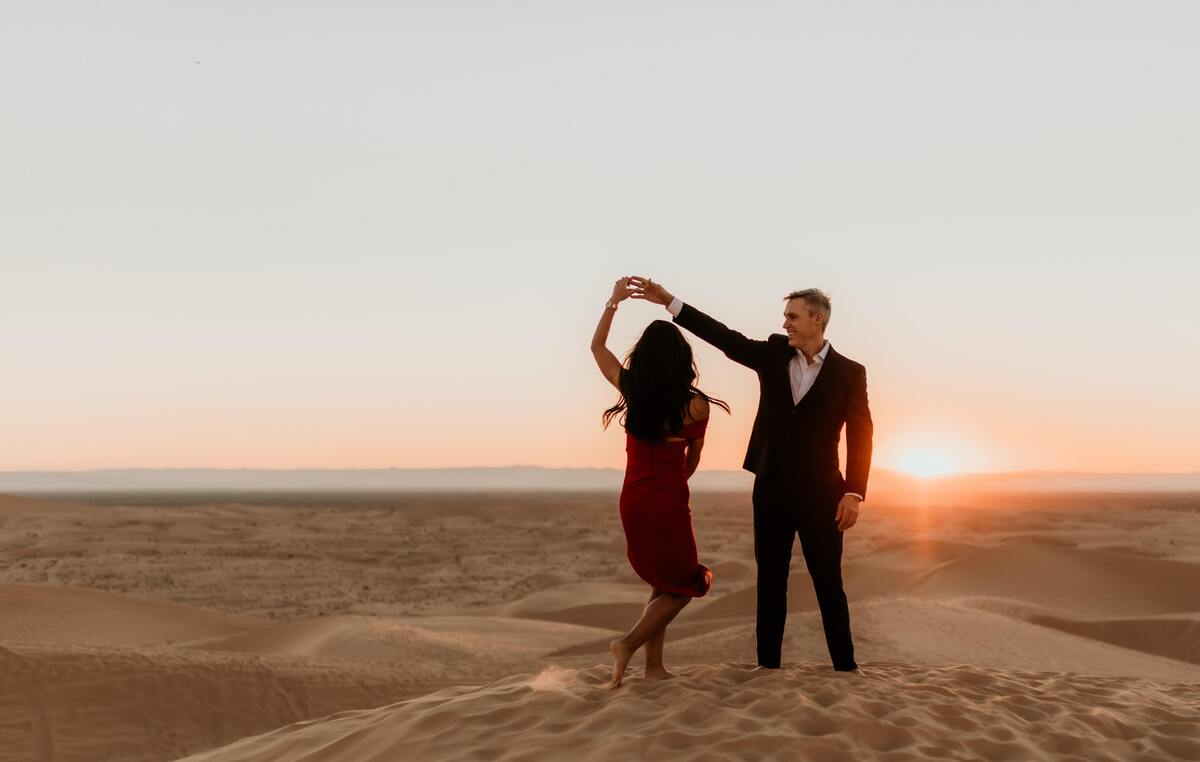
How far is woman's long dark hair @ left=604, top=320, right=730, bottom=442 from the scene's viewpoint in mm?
5309

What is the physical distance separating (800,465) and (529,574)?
17.8m

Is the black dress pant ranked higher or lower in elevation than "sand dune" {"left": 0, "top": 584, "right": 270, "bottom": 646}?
higher

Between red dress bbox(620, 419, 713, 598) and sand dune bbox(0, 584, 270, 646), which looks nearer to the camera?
red dress bbox(620, 419, 713, 598)

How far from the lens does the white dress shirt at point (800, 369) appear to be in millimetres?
5688

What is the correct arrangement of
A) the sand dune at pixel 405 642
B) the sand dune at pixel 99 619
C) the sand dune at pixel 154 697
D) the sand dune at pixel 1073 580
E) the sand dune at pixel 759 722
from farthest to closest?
the sand dune at pixel 1073 580, the sand dune at pixel 99 619, the sand dune at pixel 405 642, the sand dune at pixel 154 697, the sand dune at pixel 759 722

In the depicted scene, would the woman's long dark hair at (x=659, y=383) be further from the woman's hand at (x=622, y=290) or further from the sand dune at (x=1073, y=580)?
the sand dune at (x=1073, y=580)

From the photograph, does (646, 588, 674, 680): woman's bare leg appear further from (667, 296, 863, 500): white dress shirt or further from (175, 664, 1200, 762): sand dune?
(667, 296, 863, 500): white dress shirt

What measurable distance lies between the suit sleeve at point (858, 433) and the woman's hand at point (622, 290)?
137cm

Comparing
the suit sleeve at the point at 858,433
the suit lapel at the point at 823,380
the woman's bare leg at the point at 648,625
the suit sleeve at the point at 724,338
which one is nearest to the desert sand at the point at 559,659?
the woman's bare leg at the point at 648,625

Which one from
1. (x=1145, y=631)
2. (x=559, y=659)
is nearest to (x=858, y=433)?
(x=559, y=659)

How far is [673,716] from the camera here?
488 cm

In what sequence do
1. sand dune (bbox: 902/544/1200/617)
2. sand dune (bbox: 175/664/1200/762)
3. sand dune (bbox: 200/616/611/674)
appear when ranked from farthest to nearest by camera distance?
sand dune (bbox: 902/544/1200/617), sand dune (bbox: 200/616/611/674), sand dune (bbox: 175/664/1200/762)

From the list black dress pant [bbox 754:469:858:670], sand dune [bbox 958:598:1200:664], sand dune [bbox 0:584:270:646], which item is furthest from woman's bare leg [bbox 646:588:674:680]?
sand dune [bbox 958:598:1200:664]

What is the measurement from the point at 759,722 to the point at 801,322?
2.15 m
